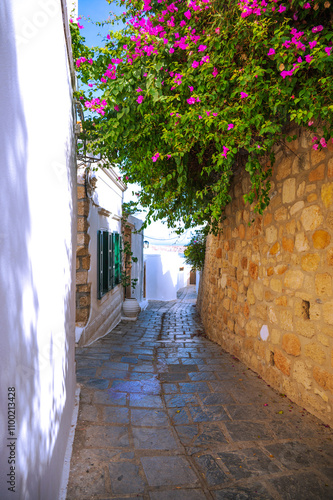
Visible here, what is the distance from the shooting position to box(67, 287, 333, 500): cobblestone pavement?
1.71 m

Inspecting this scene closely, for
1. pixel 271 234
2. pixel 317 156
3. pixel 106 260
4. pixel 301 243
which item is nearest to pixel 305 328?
pixel 301 243

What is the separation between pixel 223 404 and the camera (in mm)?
2674

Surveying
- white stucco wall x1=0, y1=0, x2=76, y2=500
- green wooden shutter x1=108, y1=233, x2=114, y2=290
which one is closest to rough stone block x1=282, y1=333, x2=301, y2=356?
white stucco wall x1=0, y1=0, x2=76, y2=500

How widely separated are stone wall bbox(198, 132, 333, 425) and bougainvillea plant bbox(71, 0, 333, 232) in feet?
0.78

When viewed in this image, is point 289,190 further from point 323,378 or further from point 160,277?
point 160,277

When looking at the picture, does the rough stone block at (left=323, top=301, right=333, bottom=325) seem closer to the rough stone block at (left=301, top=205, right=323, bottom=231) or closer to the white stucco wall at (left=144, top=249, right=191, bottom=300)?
the rough stone block at (left=301, top=205, right=323, bottom=231)

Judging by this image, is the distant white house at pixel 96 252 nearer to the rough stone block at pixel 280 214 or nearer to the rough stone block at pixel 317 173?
the rough stone block at pixel 280 214

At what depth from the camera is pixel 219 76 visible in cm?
252

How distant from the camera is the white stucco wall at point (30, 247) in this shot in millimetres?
945

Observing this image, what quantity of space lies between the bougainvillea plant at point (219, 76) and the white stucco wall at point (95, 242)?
1.99m

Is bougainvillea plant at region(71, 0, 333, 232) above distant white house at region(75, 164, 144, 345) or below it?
above

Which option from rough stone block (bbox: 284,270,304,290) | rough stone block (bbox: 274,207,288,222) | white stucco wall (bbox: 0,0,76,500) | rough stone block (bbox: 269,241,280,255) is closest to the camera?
white stucco wall (bbox: 0,0,76,500)

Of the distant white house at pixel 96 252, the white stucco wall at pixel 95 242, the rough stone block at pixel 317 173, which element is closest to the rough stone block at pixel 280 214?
the rough stone block at pixel 317 173

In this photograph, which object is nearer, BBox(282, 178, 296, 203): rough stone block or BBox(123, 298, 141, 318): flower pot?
BBox(282, 178, 296, 203): rough stone block
